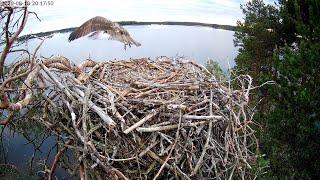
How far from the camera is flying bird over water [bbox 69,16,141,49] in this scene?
7102 mm

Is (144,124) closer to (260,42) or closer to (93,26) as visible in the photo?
(93,26)

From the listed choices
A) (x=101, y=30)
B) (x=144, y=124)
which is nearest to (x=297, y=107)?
(x=101, y=30)

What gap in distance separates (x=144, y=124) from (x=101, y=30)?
3388 mm

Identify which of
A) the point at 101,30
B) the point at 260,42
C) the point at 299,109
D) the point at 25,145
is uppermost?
the point at 101,30

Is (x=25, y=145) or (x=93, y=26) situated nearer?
(x=25, y=145)

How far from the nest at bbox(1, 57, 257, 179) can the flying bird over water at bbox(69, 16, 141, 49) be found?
8.19 ft

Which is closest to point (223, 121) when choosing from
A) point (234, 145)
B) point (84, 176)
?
point (234, 145)

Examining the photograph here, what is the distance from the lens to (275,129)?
1090cm

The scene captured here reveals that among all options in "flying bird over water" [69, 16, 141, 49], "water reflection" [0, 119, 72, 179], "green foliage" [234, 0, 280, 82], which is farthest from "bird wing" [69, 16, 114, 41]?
"green foliage" [234, 0, 280, 82]

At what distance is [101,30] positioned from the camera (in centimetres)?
706

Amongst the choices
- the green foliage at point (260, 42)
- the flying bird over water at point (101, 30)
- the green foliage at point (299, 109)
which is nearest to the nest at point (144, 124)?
the flying bird over water at point (101, 30)

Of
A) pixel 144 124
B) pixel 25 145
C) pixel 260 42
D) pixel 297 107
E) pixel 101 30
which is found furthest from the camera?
pixel 260 42

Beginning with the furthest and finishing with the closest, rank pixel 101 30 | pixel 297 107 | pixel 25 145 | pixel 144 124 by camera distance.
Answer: pixel 297 107
pixel 101 30
pixel 25 145
pixel 144 124

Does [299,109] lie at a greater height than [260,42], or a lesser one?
lesser
